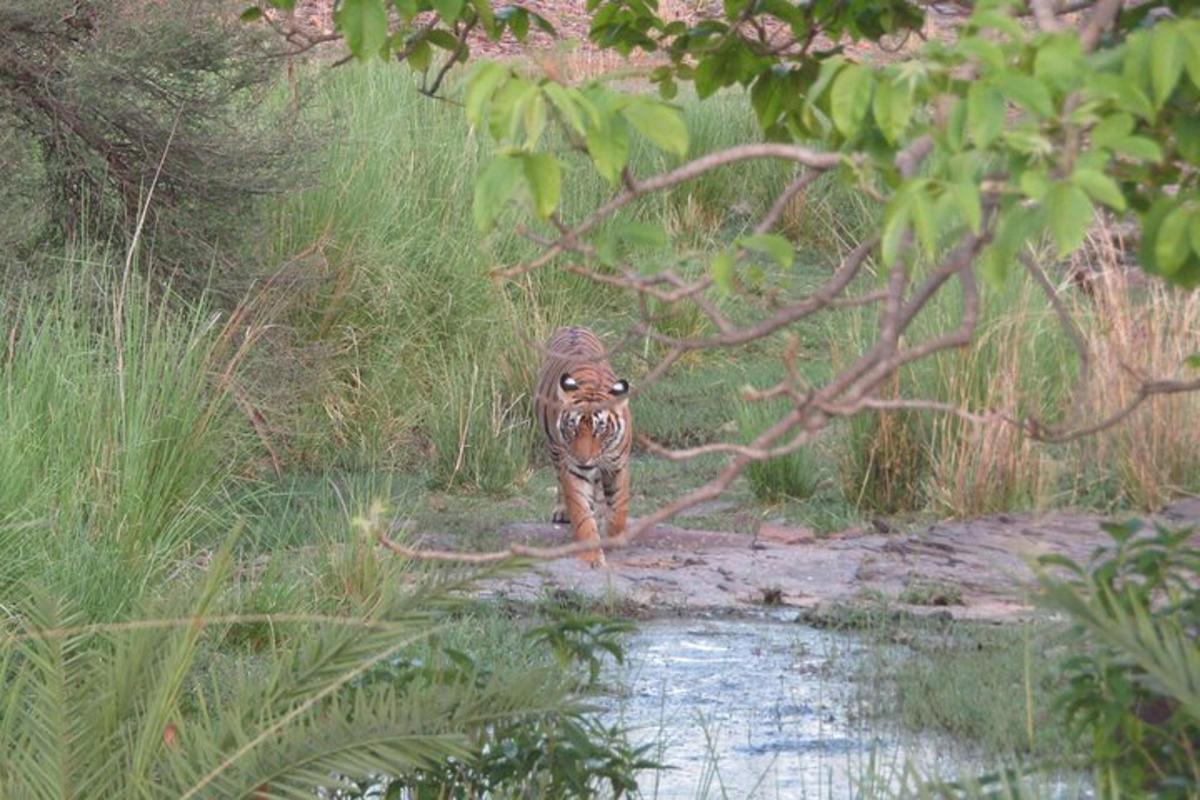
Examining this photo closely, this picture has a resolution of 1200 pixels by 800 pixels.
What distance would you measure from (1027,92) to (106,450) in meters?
4.82

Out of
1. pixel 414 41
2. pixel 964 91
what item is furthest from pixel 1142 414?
pixel 964 91

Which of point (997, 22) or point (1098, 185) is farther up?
point (997, 22)

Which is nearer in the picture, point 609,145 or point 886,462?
point 609,145

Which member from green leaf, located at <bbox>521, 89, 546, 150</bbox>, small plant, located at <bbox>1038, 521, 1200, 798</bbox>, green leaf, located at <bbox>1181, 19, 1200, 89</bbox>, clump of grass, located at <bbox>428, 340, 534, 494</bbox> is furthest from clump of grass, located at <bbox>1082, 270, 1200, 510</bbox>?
green leaf, located at <bbox>521, 89, 546, 150</bbox>

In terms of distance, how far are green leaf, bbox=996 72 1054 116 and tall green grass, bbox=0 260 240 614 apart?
3.74 m

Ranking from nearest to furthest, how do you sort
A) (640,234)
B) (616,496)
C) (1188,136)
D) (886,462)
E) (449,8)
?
1. (640,234)
2. (1188,136)
3. (449,8)
4. (616,496)
5. (886,462)

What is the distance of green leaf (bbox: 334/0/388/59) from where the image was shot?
122 inches

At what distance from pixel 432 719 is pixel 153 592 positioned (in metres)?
2.15

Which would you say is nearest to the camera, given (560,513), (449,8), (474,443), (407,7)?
(449,8)

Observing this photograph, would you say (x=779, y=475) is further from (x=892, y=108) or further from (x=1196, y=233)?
(x=892, y=108)

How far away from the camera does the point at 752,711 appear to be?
19.1 ft

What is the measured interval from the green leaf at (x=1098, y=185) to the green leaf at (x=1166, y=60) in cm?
19

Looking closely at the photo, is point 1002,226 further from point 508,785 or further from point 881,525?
point 881,525

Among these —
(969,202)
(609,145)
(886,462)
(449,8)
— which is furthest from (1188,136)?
(886,462)
